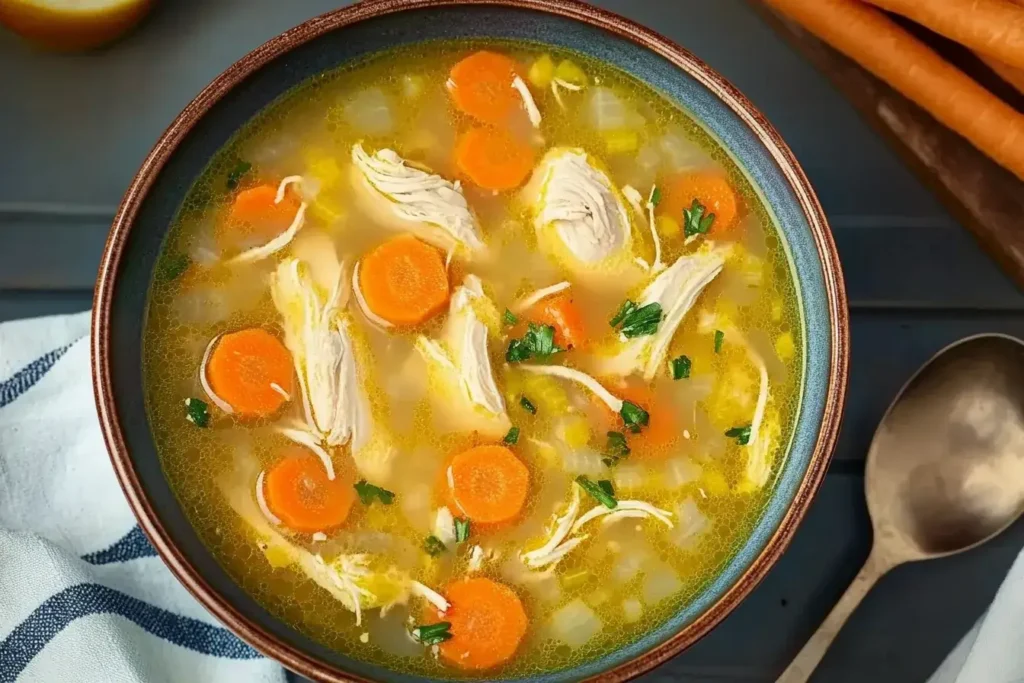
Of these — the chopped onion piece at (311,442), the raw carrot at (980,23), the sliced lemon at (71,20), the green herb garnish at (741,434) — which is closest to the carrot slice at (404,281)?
the chopped onion piece at (311,442)

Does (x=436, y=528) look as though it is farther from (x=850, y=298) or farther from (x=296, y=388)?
(x=850, y=298)

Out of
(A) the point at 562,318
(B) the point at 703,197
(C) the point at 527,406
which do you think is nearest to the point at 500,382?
(C) the point at 527,406

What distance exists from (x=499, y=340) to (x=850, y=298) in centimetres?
82

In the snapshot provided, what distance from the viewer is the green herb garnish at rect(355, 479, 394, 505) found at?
1797 mm

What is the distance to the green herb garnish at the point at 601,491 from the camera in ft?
5.98

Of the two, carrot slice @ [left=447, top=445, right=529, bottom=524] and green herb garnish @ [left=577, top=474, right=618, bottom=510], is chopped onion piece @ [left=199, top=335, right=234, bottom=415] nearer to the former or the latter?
carrot slice @ [left=447, top=445, right=529, bottom=524]

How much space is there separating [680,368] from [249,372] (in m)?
0.83

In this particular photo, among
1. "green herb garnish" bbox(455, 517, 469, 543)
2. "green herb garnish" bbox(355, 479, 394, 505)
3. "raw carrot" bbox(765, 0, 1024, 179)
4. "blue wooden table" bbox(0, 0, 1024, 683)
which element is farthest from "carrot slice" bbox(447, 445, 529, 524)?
"raw carrot" bbox(765, 0, 1024, 179)

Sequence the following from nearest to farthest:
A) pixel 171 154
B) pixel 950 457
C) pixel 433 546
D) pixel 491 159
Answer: pixel 171 154 → pixel 433 546 → pixel 491 159 → pixel 950 457

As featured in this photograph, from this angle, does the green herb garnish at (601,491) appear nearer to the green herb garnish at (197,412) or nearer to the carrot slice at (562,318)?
the carrot slice at (562,318)

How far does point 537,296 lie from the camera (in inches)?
74.3

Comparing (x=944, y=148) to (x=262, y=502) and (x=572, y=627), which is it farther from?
(x=262, y=502)

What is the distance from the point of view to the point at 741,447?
1884 millimetres

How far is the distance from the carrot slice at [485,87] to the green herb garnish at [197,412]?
78 cm
